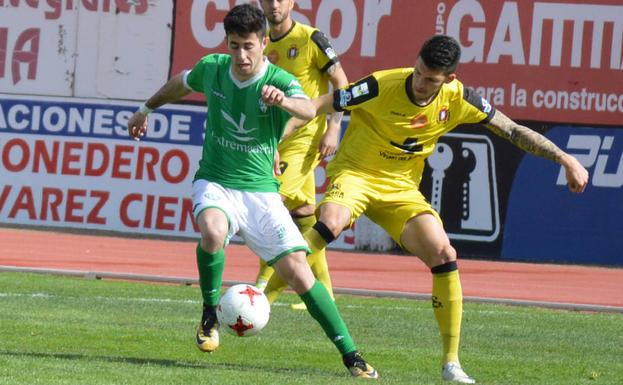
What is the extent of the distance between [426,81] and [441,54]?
33cm

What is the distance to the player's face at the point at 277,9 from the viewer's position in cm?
1180

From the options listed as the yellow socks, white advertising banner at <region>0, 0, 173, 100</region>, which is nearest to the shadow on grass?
the yellow socks

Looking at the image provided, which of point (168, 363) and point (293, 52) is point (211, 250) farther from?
point (293, 52)

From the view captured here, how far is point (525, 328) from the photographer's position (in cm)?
1192

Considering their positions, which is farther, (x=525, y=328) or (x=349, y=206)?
(x=525, y=328)

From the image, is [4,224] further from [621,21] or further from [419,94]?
[419,94]

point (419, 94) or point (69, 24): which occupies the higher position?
point (419, 94)

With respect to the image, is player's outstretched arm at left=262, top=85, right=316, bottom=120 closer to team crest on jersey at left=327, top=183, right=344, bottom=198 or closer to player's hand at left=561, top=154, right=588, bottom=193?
team crest on jersey at left=327, top=183, right=344, bottom=198

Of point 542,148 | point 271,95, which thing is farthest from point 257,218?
point 542,148

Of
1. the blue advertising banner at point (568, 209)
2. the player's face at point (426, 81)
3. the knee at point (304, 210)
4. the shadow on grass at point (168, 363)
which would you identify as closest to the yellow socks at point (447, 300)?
the shadow on grass at point (168, 363)

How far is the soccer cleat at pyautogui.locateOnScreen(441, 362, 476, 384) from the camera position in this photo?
8539 mm

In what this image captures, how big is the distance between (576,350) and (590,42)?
29.0ft

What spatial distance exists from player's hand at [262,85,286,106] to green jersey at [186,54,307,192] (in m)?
0.54

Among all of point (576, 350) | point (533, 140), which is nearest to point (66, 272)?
point (576, 350)
